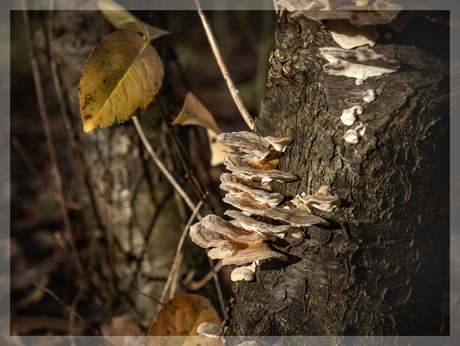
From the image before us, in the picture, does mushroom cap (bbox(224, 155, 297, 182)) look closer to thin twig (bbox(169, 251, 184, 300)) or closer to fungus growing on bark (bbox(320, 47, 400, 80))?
fungus growing on bark (bbox(320, 47, 400, 80))

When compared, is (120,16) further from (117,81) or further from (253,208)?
(253,208)

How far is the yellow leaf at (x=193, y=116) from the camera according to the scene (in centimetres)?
151

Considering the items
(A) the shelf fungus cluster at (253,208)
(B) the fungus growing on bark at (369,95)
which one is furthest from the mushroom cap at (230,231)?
(B) the fungus growing on bark at (369,95)

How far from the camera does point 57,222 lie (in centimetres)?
386

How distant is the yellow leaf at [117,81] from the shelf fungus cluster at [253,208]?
0.29 m

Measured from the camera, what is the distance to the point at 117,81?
46.6 inches

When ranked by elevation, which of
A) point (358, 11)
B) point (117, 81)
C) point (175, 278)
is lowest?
point (175, 278)

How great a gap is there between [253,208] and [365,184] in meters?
0.31

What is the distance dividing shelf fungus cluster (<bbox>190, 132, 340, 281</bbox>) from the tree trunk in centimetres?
5

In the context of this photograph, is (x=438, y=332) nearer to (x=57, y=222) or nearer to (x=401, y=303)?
(x=401, y=303)

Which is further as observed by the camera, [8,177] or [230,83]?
[8,177]

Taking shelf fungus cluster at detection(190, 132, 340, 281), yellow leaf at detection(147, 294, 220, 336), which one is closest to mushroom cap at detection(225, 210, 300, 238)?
shelf fungus cluster at detection(190, 132, 340, 281)

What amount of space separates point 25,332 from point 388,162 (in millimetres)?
2425

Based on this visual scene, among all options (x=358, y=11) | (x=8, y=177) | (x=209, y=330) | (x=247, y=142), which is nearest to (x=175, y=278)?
(x=209, y=330)
